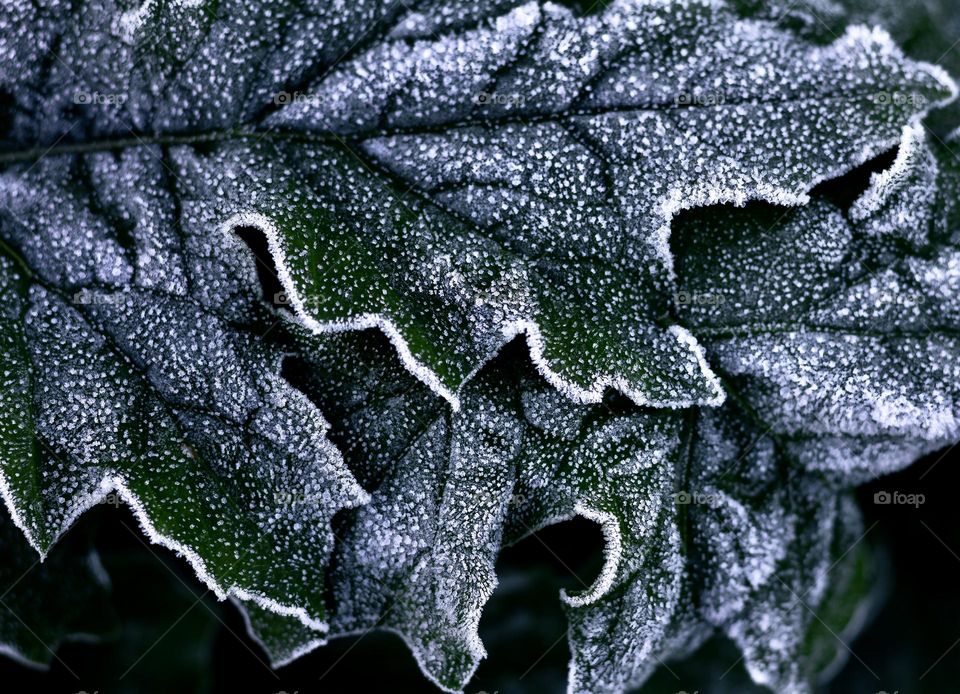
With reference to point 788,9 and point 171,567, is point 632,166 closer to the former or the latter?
point 788,9

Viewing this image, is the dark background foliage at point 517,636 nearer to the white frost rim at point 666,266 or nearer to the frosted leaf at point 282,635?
the frosted leaf at point 282,635

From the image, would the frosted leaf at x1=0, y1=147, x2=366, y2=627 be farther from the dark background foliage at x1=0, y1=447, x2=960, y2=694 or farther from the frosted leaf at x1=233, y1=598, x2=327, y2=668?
the dark background foliage at x1=0, y1=447, x2=960, y2=694

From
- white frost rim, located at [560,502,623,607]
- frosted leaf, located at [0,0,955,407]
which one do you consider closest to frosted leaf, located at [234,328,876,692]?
white frost rim, located at [560,502,623,607]

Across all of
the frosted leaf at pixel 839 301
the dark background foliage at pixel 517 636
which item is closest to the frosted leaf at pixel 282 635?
the dark background foliage at pixel 517 636

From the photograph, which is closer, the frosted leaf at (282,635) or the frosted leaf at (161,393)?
the frosted leaf at (161,393)

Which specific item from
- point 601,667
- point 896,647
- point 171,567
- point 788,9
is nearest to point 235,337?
point 171,567

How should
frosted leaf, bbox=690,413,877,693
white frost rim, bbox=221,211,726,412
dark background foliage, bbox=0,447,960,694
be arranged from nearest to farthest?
1. white frost rim, bbox=221,211,726,412
2. frosted leaf, bbox=690,413,877,693
3. dark background foliage, bbox=0,447,960,694

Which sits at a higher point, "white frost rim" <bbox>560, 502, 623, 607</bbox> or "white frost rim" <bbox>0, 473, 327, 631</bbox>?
"white frost rim" <bbox>0, 473, 327, 631</bbox>
